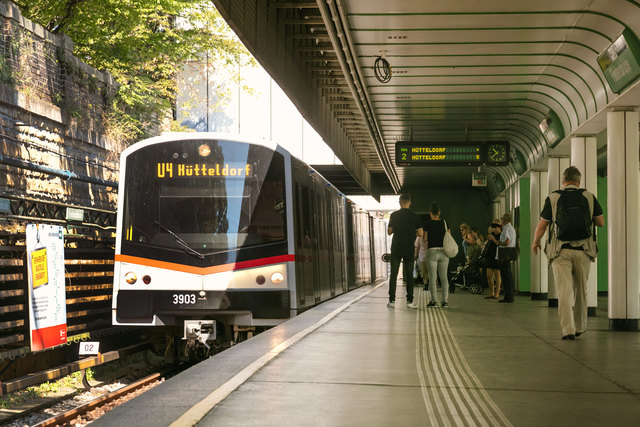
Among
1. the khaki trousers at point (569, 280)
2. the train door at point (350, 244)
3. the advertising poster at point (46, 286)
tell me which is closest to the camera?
the khaki trousers at point (569, 280)

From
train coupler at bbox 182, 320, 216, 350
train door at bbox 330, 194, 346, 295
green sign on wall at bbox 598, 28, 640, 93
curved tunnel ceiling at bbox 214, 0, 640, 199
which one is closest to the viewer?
green sign on wall at bbox 598, 28, 640, 93

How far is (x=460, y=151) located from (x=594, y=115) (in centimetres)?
699

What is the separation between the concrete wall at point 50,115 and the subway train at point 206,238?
12.7 feet

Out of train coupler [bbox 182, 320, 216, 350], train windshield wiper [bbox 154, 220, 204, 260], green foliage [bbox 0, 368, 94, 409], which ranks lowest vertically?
green foliage [bbox 0, 368, 94, 409]

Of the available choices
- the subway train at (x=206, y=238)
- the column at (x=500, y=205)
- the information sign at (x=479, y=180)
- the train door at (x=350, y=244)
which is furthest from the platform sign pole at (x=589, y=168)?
the column at (x=500, y=205)

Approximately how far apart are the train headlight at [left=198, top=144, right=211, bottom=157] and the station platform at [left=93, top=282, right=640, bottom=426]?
2815 millimetres

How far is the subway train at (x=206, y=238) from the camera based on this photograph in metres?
12.2

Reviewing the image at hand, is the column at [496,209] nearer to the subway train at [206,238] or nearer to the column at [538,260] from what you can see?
the column at [538,260]

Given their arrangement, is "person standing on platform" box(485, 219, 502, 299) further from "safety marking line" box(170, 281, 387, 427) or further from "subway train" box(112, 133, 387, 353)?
"safety marking line" box(170, 281, 387, 427)

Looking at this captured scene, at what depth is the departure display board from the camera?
1973 centimetres

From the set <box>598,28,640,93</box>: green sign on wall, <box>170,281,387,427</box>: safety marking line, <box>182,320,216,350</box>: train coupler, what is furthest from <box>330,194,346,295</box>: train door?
<box>170,281,387,427</box>: safety marking line

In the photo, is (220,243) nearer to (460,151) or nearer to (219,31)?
(460,151)

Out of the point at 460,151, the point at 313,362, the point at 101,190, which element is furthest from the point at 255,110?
the point at 313,362

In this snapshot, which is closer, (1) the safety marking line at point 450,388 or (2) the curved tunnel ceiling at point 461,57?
(1) the safety marking line at point 450,388
